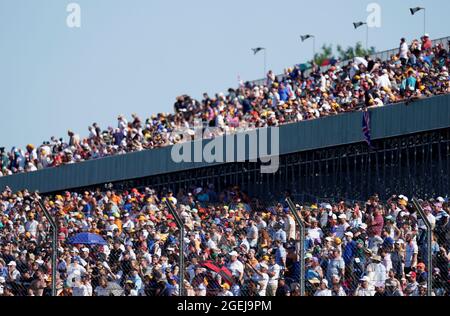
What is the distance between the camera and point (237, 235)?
2394 centimetres

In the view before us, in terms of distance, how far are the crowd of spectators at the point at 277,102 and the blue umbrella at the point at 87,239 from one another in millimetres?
8697

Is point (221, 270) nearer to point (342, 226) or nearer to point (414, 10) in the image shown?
point (342, 226)

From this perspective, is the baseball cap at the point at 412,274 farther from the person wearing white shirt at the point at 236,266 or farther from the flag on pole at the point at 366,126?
the flag on pole at the point at 366,126

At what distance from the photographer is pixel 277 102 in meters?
37.2

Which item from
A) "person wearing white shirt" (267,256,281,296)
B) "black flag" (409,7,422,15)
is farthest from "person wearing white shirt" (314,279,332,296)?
"black flag" (409,7,422,15)

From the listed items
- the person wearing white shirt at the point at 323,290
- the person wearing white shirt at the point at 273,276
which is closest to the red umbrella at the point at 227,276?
the person wearing white shirt at the point at 273,276

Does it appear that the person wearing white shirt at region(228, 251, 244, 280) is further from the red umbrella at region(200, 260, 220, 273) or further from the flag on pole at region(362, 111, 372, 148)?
the flag on pole at region(362, 111, 372, 148)

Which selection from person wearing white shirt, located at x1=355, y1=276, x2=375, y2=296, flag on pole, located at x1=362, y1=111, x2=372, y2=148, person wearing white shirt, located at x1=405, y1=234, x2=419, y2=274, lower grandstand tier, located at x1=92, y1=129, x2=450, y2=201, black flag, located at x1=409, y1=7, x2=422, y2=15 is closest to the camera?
person wearing white shirt, located at x1=355, y1=276, x2=375, y2=296

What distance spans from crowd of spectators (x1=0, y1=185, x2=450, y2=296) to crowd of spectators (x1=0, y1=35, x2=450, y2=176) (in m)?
5.52

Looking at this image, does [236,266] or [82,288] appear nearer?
[82,288]

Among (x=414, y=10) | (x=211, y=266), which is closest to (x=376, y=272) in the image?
(x=211, y=266)

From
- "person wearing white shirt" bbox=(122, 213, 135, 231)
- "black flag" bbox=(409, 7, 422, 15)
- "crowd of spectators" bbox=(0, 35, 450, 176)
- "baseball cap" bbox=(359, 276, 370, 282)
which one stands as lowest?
"baseball cap" bbox=(359, 276, 370, 282)

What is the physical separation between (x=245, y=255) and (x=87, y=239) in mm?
4431

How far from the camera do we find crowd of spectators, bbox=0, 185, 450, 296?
19.8m
